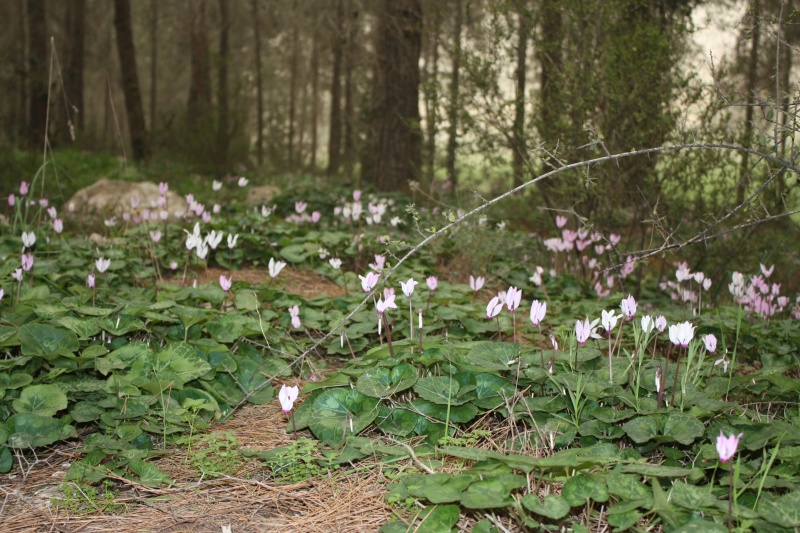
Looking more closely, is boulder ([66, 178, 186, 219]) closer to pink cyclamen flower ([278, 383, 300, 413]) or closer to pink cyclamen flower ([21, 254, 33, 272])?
pink cyclamen flower ([21, 254, 33, 272])

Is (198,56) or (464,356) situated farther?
(198,56)

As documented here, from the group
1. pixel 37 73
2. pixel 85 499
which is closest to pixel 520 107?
pixel 85 499

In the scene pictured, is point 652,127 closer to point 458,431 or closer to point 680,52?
point 680,52

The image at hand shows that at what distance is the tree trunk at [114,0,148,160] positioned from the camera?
14.2m

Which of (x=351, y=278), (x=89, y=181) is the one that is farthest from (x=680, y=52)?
(x=89, y=181)

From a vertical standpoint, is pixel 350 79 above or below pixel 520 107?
above

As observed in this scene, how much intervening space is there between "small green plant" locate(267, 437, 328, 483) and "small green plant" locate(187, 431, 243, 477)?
0.13 m

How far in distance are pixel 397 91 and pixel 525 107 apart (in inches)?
124

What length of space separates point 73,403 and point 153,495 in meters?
0.67

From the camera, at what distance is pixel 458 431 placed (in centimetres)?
250

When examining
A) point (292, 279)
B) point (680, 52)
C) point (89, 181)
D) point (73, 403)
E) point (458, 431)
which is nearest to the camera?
point (458, 431)

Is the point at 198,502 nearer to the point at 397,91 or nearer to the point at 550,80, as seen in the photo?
the point at 550,80

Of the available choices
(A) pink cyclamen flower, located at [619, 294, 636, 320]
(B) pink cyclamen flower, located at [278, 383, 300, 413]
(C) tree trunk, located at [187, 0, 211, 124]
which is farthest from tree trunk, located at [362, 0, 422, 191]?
(C) tree trunk, located at [187, 0, 211, 124]

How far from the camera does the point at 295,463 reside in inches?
93.2
